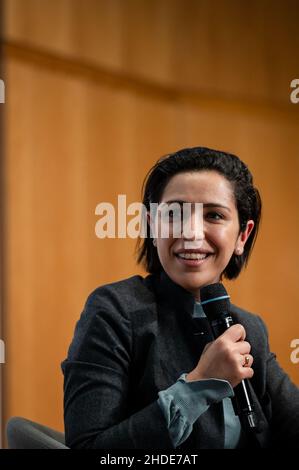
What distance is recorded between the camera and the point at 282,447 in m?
1.16

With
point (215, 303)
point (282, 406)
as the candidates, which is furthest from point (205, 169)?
point (282, 406)

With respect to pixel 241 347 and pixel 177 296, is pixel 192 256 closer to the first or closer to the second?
pixel 177 296

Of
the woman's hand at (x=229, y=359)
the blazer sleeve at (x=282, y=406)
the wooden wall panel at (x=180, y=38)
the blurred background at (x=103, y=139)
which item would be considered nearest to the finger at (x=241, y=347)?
the woman's hand at (x=229, y=359)

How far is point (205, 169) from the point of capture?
3.70ft

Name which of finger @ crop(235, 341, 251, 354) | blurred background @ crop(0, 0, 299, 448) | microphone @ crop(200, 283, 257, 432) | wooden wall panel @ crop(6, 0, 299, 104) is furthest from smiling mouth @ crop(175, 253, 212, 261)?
wooden wall panel @ crop(6, 0, 299, 104)

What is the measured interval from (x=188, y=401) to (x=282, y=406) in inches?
11.9

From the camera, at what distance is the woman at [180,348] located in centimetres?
97

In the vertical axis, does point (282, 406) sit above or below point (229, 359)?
below

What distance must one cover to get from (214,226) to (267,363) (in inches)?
11.9

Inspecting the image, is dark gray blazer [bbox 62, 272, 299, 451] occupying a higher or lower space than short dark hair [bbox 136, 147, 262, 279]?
lower

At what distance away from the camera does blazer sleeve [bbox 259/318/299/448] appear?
3.83 ft

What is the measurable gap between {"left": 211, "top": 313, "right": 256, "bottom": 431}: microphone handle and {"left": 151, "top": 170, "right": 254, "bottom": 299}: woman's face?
159mm

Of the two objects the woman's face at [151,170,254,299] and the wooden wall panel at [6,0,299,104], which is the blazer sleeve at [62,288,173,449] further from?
the wooden wall panel at [6,0,299,104]

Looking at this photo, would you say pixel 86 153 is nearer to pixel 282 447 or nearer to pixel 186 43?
pixel 186 43
